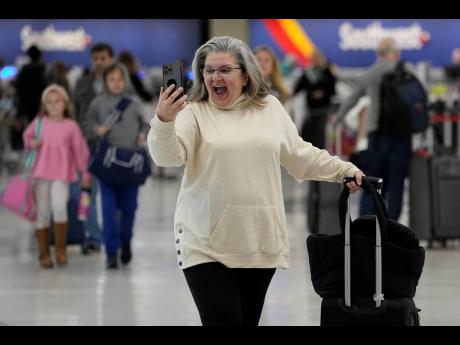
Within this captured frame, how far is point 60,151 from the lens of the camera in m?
8.70

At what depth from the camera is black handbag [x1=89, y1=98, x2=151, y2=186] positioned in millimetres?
8422

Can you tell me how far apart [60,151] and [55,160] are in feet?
0.27

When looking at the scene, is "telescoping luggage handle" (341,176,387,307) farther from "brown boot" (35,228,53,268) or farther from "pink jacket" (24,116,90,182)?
"brown boot" (35,228,53,268)

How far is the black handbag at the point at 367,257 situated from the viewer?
14.2 feet

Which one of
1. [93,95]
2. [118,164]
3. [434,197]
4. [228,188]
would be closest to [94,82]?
[93,95]

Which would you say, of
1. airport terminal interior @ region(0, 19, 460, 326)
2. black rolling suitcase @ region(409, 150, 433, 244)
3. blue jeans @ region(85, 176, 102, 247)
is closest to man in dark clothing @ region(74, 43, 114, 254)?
blue jeans @ region(85, 176, 102, 247)

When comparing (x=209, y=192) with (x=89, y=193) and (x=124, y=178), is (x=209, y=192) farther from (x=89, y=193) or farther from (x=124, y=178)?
(x=89, y=193)

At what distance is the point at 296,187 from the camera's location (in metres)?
16.6

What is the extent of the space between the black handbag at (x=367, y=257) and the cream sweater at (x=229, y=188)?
17 centimetres

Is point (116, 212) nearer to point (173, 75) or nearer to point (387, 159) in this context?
point (387, 159)

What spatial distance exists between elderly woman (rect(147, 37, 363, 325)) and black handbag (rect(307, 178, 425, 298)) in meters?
0.13
